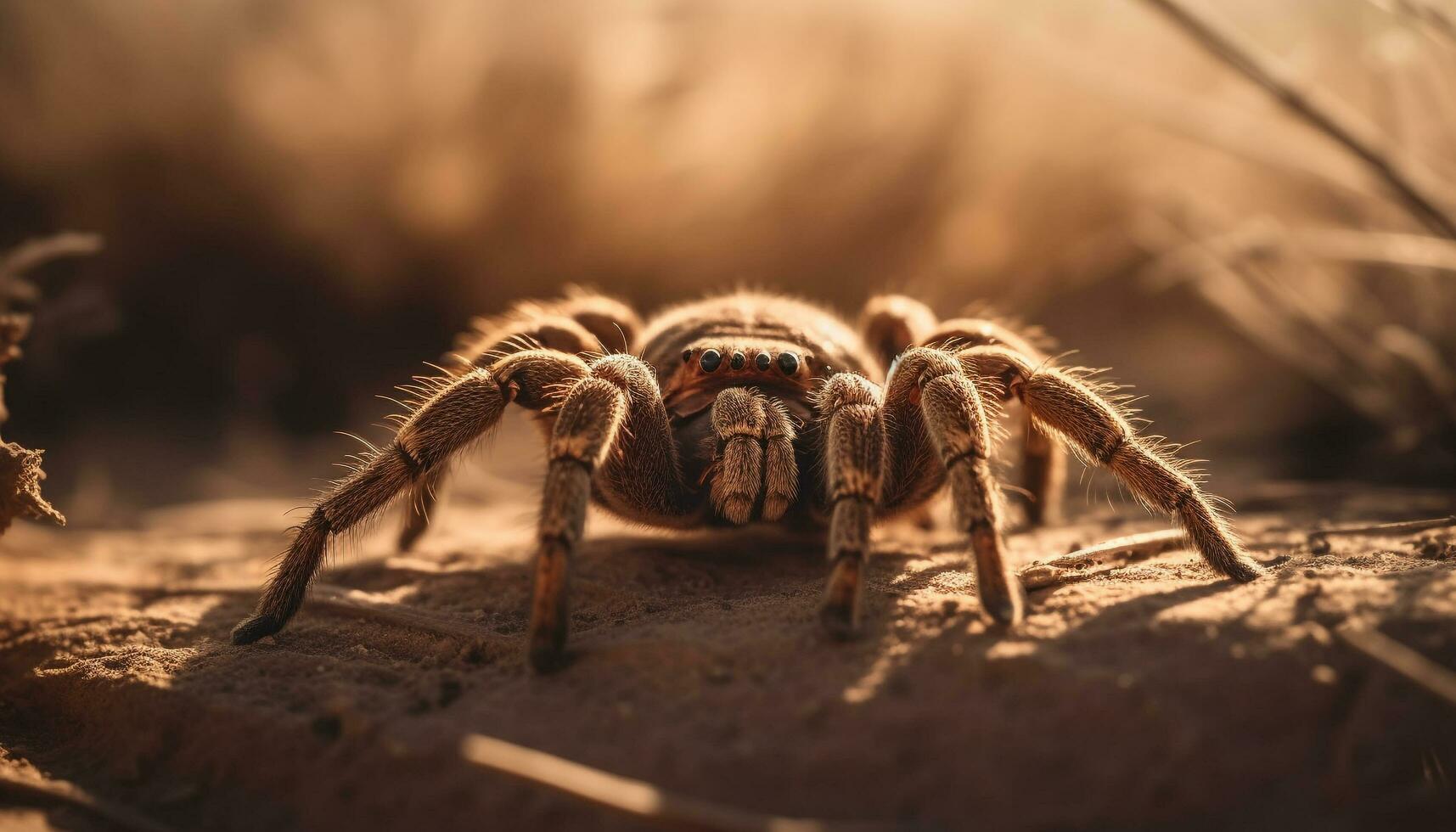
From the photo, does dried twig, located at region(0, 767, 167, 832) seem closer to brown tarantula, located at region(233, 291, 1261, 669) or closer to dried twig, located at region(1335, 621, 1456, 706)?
brown tarantula, located at region(233, 291, 1261, 669)

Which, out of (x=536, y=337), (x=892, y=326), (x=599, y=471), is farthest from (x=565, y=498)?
(x=892, y=326)

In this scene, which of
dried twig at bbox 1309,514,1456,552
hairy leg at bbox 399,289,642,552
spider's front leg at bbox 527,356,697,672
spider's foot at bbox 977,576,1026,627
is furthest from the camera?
hairy leg at bbox 399,289,642,552

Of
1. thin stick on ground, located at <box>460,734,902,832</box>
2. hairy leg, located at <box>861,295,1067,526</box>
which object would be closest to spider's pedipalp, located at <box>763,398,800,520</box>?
hairy leg, located at <box>861,295,1067,526</box>

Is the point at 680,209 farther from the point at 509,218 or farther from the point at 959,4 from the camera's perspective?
the point at 959,4

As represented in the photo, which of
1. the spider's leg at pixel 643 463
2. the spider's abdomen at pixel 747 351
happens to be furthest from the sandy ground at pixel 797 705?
the spider's abdomen at pixel 747 351

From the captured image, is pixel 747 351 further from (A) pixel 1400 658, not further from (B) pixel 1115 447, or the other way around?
(A) pixel 1400 658

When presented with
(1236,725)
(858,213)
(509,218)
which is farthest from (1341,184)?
(509,218)

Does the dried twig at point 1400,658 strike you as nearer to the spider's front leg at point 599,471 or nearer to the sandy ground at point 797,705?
the sandy ground at point 797,705
